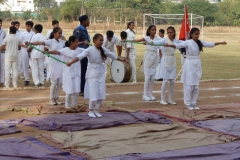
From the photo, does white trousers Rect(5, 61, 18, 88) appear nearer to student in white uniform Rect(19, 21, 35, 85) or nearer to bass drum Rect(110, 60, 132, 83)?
student in white uniform Rect(19, 21, 35, 85)

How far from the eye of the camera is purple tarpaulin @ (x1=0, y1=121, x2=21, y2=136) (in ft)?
25.2

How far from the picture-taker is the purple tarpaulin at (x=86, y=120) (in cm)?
817

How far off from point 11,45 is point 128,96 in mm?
3262

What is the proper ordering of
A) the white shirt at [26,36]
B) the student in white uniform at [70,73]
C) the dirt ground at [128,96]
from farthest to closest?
the white shirt at [26,36] < the dirt ground at [128,96] < the student in white uniform at [70,73]

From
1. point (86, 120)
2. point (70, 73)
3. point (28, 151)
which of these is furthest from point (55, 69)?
point (28, 151)

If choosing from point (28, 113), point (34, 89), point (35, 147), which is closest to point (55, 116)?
point (28, 113)

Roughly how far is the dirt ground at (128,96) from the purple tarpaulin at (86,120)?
0.73 metres

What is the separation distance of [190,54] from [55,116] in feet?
10.1

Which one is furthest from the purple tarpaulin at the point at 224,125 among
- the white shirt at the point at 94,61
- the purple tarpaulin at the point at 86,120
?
the white shirt at the point at 94,61

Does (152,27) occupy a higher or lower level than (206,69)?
higher

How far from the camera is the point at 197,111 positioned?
973 cm

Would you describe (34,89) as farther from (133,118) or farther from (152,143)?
(152,143)

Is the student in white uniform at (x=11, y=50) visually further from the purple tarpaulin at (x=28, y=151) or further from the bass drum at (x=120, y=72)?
the purple tarpaulin at (x=28, y=151)

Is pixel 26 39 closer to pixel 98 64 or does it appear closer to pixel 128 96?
pixel 128 96
